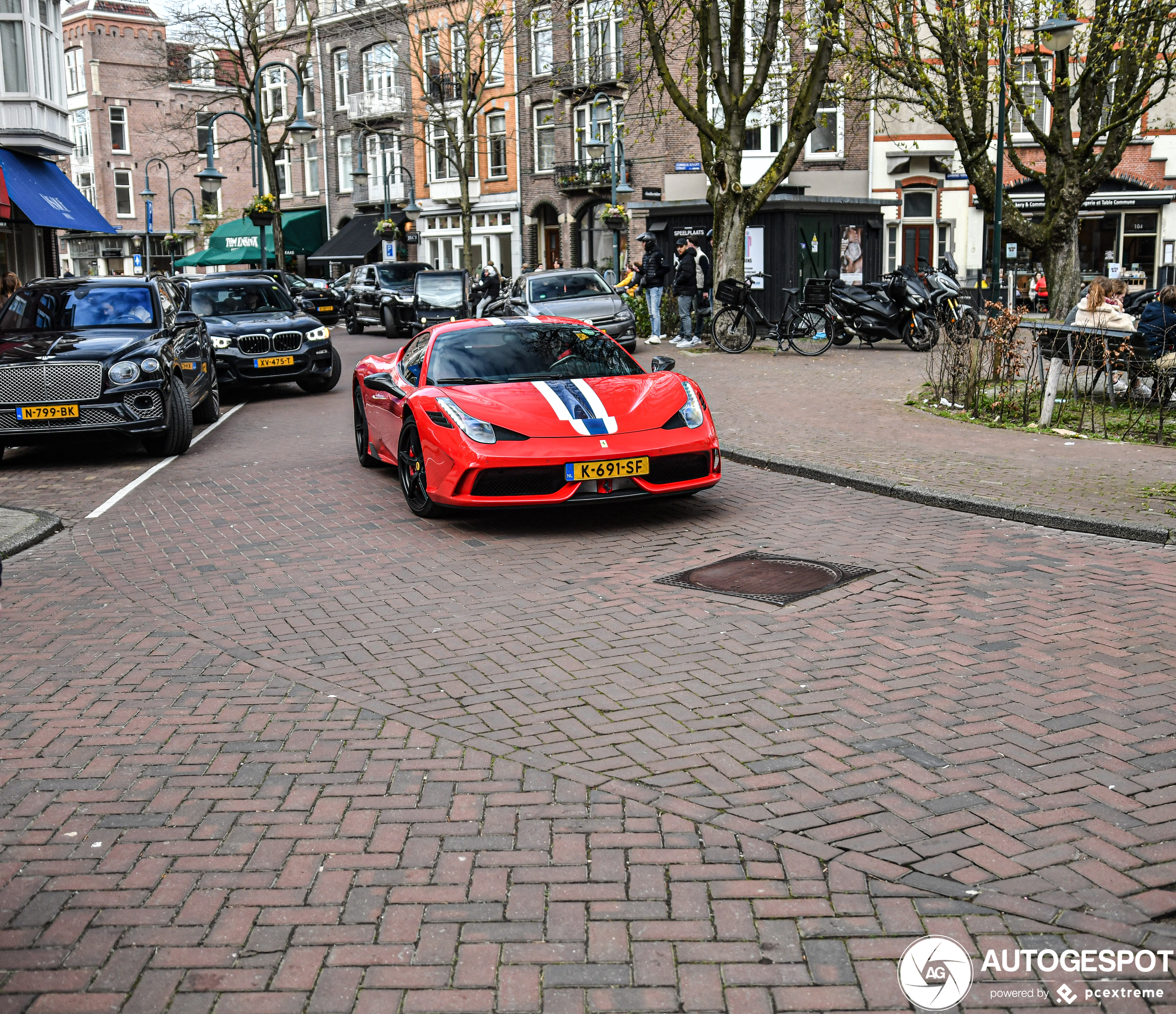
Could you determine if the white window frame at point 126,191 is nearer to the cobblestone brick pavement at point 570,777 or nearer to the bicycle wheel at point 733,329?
the bicycle wheel at point 733,329

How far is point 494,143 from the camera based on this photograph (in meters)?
50.1

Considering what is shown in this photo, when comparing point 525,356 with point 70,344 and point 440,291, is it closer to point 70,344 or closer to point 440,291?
point 70,344

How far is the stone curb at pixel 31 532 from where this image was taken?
812 cm

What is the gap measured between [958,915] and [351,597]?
420cm

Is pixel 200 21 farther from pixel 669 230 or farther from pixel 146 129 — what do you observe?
pixel 146 129

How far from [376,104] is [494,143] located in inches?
313

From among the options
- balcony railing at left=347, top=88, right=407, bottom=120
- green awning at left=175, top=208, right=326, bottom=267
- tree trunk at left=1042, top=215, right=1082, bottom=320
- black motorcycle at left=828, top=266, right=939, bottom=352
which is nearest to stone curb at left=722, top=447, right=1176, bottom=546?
black motorcycle at left=828, top=266, right=939, bottom=352

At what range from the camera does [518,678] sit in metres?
5.41

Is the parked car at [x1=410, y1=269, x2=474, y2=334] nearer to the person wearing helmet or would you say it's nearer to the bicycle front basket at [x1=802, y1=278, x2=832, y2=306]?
the person wearing helmet

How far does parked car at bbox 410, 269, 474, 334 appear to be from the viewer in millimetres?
30359

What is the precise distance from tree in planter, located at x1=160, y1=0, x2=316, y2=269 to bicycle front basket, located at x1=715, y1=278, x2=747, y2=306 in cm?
1373

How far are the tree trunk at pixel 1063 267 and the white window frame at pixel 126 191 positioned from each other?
58.0m

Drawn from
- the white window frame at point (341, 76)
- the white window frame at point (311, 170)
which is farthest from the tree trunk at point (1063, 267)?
the white window frame at point (311, 170)

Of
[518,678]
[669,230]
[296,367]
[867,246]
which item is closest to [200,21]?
[669,230]
